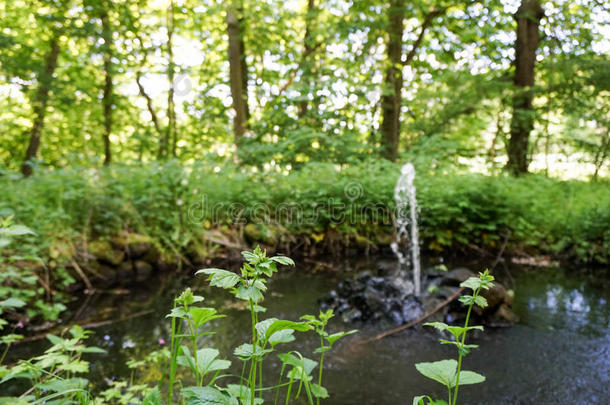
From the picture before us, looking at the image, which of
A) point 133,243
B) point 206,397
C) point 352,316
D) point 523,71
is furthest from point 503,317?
point 523,71

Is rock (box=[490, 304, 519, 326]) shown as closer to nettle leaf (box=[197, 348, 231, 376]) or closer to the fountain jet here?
the fountain jet

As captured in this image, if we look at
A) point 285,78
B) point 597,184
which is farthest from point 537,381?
point 285,78

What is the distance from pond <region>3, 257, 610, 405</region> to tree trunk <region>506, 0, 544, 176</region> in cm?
612

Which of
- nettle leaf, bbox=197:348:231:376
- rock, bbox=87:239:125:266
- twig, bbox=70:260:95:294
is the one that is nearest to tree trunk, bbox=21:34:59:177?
rock, bbox=87:239:125:266

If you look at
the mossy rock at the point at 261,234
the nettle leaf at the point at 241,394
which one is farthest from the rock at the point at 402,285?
the nettle leaf at the point at 241,394

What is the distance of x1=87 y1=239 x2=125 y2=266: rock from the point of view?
489 cm

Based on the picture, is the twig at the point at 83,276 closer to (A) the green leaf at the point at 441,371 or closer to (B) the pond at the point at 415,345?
(B) the pond at the point at 415,345

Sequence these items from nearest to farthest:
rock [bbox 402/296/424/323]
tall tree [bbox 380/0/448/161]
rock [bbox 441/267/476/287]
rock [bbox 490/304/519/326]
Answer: rock [bbox 490/304/519/326], rock [bbox 402/296/424/323], rock [bbox 441/267/476/287], tall tree [bbox 380/0/448/161]

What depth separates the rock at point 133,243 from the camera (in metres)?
5.19

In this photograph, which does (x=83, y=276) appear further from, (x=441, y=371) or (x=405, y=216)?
(x=405, y=216)

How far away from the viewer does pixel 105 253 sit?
496cm

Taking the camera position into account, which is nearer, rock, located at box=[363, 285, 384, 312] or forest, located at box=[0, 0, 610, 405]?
forest, located at box=[0, 0, 610, 405]

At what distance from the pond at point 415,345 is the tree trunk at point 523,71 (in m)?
6.12

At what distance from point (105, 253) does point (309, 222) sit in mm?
3149
